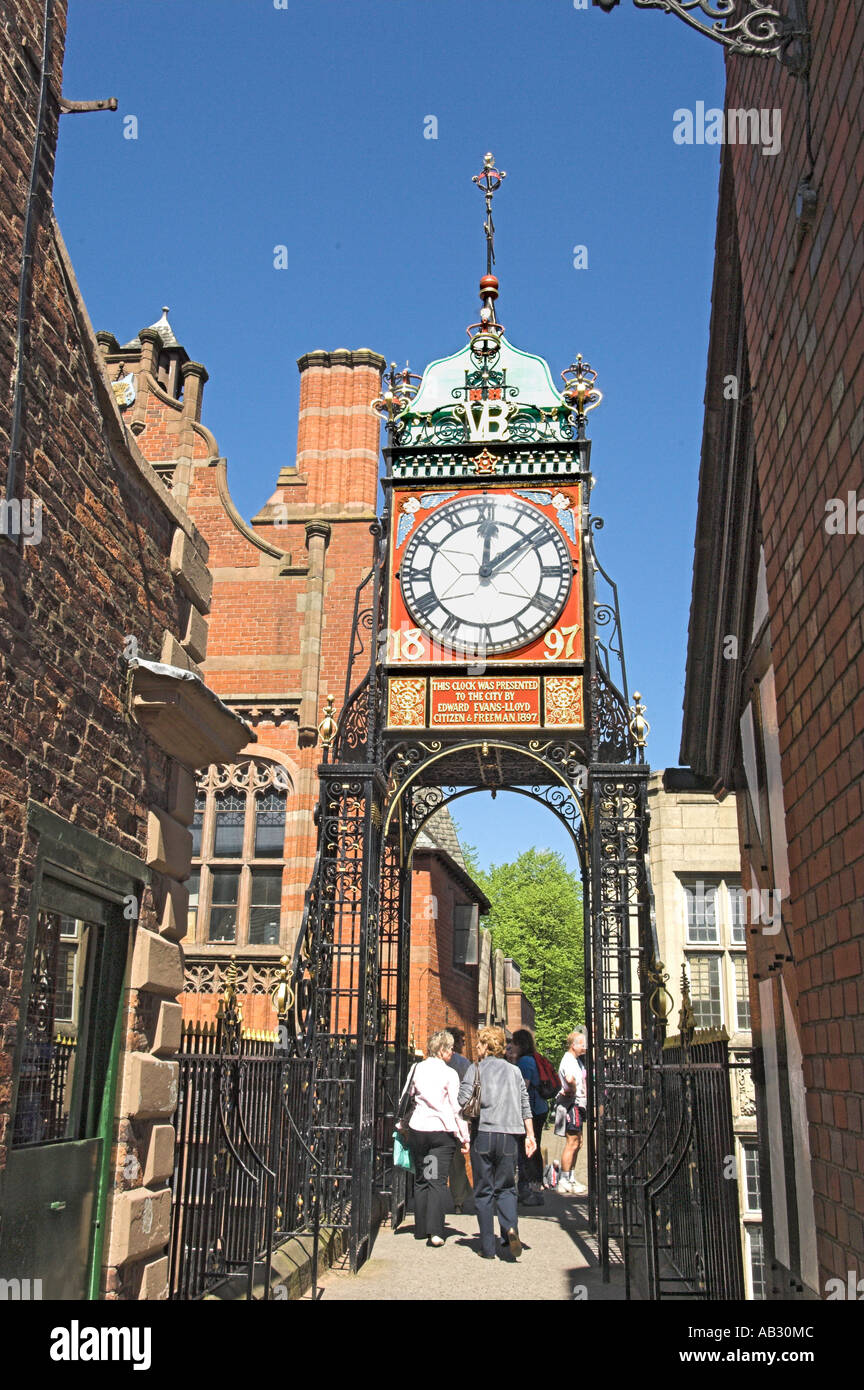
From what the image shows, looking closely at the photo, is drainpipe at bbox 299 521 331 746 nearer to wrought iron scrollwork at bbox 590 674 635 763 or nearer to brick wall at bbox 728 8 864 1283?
wrought iron scrollwork at bbox 590 674 635 763

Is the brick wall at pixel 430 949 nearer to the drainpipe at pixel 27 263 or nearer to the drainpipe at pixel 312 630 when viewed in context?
the drainpipe at pixel 312 630

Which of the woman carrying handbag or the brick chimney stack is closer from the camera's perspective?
the woman carrying handbag

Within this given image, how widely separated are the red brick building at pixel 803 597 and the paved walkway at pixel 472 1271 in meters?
3.38

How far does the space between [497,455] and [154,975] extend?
6786 millimetres

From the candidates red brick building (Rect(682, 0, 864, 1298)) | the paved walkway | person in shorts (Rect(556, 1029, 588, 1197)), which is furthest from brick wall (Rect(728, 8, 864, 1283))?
person in shorts (Rect(556, 1029, 588, 1197))

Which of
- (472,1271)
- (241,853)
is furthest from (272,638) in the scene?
(472,1271)

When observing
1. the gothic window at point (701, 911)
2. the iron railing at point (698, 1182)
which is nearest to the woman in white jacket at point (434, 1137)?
the iron railing at point (698, 1182)

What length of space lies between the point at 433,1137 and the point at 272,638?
9688mm

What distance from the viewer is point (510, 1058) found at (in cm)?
1325

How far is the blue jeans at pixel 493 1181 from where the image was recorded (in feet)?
32.5

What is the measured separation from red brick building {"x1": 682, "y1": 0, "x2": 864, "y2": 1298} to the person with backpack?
292 inches

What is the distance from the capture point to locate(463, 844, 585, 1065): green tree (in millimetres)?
51531
